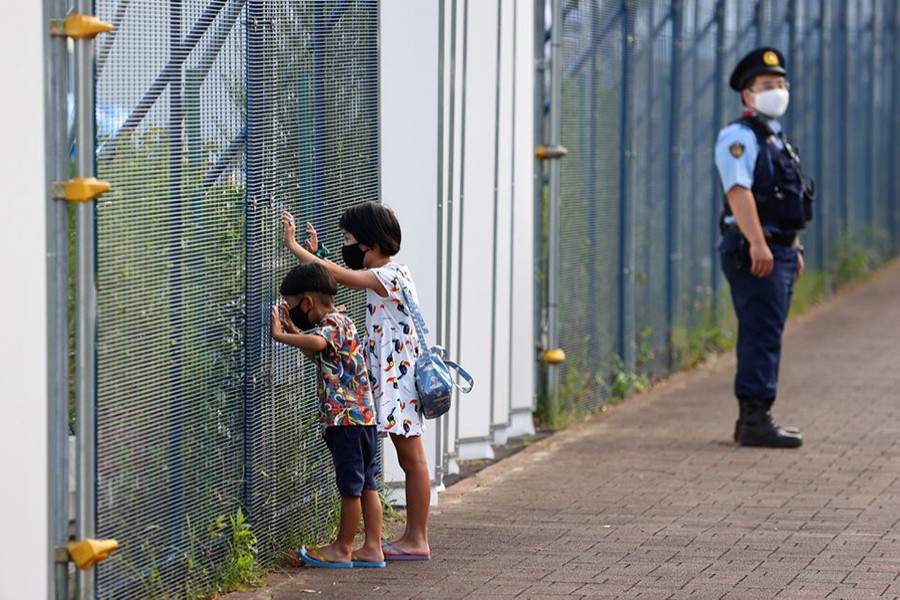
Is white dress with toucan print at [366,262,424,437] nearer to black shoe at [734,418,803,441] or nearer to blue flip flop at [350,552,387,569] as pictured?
blue flip flop at [350,552,387,569]

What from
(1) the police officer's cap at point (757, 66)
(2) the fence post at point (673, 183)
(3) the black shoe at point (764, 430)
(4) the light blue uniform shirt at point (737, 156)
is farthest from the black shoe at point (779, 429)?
(2) the fence post at point (673, 183)

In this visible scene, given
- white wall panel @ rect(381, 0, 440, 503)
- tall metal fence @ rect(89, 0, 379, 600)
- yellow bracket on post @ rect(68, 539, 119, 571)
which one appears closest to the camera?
yellow bracket on post @ rect(68, 539, 119, 571)

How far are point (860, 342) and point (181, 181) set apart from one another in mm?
9185

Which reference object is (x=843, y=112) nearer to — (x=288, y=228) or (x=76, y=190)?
(x=288, y=228)

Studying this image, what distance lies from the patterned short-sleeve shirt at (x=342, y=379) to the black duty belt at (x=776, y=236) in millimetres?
3366

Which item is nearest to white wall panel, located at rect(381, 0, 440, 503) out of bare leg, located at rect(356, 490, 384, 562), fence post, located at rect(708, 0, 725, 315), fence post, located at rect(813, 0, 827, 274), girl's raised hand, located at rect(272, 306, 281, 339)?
bare leg, located at rect(356, 490, 384, 562)

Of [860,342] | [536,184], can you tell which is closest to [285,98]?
[536,184]

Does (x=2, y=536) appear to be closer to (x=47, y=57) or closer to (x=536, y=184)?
(x=47, y=57)

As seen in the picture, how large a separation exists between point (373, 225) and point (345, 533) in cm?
111

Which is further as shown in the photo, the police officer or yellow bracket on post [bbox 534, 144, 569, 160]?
yellow bracket on post [bbox 534, 144, 569, 160]

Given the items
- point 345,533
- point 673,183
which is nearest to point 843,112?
point 673,183

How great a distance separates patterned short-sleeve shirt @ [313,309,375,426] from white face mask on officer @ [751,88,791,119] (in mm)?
3647

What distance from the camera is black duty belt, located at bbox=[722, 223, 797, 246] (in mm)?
8930

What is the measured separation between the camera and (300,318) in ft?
20.1
